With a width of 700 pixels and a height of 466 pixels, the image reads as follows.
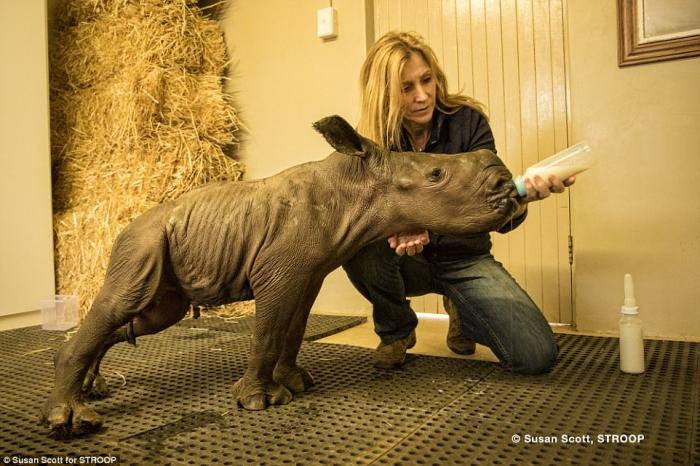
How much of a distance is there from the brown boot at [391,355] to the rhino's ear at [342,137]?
2.99ft

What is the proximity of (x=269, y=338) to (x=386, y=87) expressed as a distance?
1.16 meters

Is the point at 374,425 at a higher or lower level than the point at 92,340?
lower

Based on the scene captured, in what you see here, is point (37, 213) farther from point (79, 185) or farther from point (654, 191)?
point (654, 191)

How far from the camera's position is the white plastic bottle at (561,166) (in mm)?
1675

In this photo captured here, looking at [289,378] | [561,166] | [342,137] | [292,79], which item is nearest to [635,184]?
[561,166]

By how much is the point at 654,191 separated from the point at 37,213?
3552 millimetres

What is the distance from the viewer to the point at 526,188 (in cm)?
168

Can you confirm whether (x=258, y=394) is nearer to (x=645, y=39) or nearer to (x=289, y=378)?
(x=289, y=378)

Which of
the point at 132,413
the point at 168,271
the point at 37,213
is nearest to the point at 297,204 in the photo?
the point at 168,271

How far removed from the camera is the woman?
2242 millimetres

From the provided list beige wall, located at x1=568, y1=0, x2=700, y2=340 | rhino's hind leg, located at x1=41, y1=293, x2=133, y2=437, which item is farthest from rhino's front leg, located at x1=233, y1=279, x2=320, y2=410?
beige wall, located at x1=568, y1=0, x2=700, y2=340

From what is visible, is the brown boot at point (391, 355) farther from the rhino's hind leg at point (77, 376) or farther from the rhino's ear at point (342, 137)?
the rhino's hind leg at point (77, 376)

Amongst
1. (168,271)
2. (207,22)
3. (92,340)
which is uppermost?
(207,22)

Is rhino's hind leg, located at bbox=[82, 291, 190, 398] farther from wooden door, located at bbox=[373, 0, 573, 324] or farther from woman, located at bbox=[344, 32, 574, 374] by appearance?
wooden door, located at bbox=[373, 0, 573, 324]
